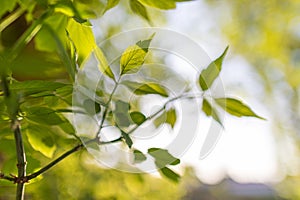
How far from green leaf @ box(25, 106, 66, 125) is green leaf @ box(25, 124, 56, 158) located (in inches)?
2.1

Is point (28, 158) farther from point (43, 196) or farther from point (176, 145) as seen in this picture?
point (43, 196)

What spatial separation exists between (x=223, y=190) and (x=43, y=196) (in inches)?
48.5

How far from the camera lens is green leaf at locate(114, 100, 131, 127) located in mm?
253

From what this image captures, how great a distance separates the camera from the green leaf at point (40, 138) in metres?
0.32

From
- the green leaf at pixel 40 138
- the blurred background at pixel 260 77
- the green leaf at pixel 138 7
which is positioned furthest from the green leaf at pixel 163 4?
the blurred background at pixel 260 77

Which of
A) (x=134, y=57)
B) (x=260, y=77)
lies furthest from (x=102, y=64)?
(x=260, y=77)

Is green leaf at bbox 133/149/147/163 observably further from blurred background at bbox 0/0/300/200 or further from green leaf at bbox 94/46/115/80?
blurred background at bbox 0/0/300/200

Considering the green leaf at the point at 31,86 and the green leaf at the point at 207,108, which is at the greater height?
the green leaf at the point at 31,86

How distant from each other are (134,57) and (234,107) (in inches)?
3.2

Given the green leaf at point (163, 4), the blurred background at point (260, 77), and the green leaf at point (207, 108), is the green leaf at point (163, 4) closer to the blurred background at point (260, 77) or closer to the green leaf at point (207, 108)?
the green leaf at point (207, 108)

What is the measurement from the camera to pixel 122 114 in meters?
0.25

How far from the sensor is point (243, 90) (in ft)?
5.93

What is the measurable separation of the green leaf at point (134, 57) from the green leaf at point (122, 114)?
0.07 ft

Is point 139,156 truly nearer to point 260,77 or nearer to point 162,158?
point 162,158
